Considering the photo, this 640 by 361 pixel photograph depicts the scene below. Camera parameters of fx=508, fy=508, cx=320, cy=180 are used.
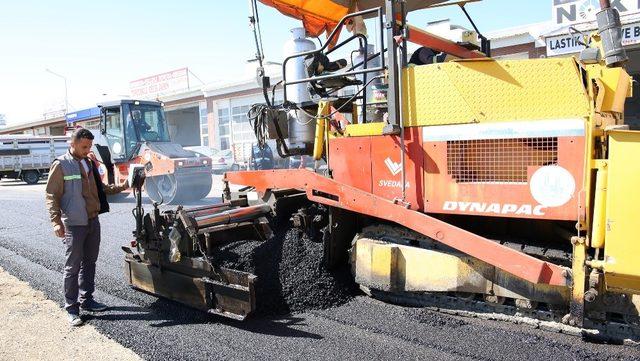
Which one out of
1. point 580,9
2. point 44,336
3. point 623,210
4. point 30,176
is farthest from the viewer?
point 30,176

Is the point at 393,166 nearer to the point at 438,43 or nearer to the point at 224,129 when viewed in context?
the point at 438,43

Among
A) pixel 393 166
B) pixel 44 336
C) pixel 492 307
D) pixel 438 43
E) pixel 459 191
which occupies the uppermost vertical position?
pixel 438 43

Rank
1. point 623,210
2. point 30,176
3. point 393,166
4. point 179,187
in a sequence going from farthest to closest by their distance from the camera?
point 30,176 → point 179,187 → point 393,166 → point 623,210

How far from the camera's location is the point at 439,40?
14.7 ft

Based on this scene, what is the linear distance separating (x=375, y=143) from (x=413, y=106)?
0.45m

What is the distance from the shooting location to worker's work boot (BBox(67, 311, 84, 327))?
4176 millimetres

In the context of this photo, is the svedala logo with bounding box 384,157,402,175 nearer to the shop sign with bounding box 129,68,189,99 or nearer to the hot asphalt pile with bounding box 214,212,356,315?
the hot asphalt pile with bounding box 214,212,356,315

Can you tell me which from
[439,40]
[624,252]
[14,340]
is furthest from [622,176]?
[14,340]

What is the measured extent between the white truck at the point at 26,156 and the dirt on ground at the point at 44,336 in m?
21.0

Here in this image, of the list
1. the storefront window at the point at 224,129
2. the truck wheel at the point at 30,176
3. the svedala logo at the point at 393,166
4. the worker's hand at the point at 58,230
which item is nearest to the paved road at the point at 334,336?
the worker's hand at the point at 58,230

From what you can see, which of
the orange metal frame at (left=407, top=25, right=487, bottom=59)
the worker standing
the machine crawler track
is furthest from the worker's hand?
the orange metal frame at (left=407, top=25, right=487, bottom=59)

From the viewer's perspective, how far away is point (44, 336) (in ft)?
13.1

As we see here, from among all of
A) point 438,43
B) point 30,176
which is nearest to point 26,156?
point 30,176

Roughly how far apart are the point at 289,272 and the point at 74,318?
1827 millimetres
